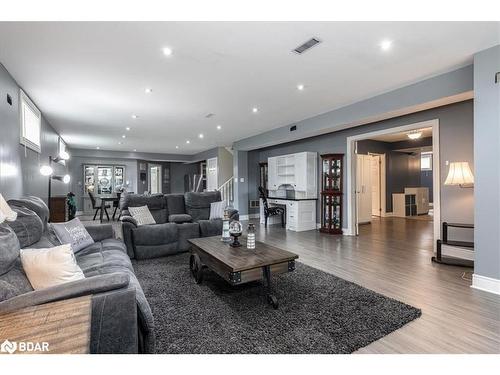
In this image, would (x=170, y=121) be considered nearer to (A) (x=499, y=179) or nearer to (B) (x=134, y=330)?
(B) (x=134, y=330)

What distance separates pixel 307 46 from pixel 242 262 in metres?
2.28

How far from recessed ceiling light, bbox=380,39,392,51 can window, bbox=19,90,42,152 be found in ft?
15.6

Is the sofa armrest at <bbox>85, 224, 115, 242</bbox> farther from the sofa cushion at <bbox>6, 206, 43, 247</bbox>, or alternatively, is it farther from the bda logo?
the bda logo

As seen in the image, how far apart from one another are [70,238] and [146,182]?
9411 millimetres

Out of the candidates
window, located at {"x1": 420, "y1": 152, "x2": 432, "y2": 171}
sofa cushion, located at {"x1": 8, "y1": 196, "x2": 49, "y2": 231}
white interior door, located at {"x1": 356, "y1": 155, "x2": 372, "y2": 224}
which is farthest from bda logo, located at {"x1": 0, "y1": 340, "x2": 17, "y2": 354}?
window, located at {"x1": 420, "y1": 152, "x2": 432, "y2": 171}

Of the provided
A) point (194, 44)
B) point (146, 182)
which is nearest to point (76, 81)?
point (194, 44)

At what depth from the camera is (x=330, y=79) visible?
3529 millimetres

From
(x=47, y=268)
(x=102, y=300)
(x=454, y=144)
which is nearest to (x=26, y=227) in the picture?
(x=47, y=268)

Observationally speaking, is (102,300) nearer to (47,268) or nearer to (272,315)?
(47,268)

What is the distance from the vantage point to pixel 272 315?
7.36 feet

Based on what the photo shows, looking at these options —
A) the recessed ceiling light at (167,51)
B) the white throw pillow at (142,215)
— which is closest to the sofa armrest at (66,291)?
the recessed ceiling light at (167,51)

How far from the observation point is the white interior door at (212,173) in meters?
9.89

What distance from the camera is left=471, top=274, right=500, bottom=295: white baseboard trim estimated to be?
2.68 meters
